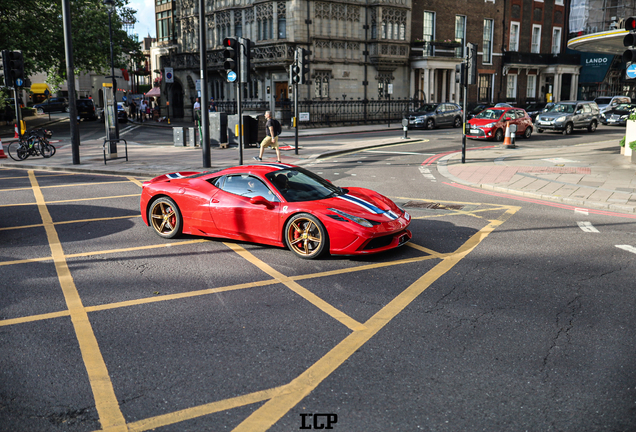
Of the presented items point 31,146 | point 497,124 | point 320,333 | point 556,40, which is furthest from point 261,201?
point 556,40

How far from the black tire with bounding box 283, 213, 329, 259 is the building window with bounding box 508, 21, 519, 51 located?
47419mm

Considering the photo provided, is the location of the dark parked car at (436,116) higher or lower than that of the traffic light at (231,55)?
lower

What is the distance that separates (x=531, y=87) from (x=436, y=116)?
22.6m

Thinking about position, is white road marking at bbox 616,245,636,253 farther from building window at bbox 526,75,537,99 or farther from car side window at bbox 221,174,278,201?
building window at bbox 526,75,537,99

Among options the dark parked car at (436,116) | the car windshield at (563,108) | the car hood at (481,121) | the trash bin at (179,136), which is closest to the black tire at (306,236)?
the trash bin at (179,136)

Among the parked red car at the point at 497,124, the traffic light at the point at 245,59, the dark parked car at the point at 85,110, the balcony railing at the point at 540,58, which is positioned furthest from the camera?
the balcony railing at the point at 540,58

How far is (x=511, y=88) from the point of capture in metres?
50.2

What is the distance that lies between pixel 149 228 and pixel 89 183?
242 inches

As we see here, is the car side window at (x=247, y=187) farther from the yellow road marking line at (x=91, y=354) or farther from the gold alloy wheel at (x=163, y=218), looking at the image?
the yellow road marking line at (x=91, y=354)

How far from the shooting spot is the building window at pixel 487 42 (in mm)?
47281

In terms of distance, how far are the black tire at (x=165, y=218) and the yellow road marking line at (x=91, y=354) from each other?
1409mm

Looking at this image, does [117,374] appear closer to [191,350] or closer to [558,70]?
[191,350]

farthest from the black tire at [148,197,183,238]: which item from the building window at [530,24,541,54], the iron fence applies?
the building window at [530,24,541,54]

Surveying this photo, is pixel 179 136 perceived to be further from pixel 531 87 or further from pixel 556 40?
pixel 556 40
